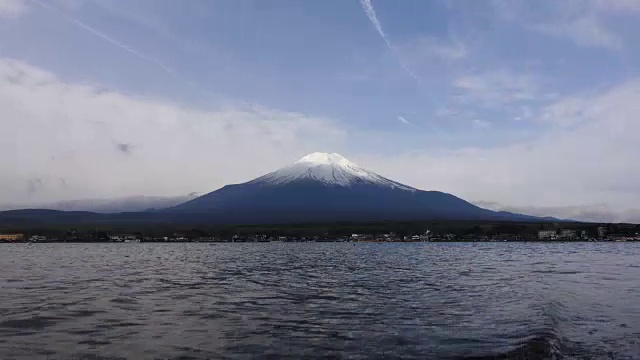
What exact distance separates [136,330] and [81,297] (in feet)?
48.9

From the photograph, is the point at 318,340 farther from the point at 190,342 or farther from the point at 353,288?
the point at 353,288

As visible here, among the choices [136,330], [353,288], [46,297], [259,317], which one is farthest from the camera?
[353,288]

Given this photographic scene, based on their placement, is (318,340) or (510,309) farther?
(510,309)

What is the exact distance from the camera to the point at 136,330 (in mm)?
24781

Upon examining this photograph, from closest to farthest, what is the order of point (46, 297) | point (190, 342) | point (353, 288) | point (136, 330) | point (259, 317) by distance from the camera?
point (190, 342)
point (136, 330)
point (259, 317)
point (46, 297)
point (353, 288)

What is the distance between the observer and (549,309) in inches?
1307

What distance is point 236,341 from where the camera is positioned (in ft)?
74.1

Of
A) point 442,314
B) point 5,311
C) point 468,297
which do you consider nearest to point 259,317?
point 442,314

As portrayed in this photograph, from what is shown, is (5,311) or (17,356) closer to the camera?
(17,356)

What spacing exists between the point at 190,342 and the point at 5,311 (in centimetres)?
1494

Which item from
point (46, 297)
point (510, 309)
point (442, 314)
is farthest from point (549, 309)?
point (46, 297)

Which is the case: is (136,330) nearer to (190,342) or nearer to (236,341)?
(190,342)

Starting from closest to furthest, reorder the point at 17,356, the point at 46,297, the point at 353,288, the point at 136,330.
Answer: the point at 17,356
the point at 136,330
the point at 46,297
the point at 353,288

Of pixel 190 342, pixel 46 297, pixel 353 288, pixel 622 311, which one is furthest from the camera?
A: pixel 353 288
